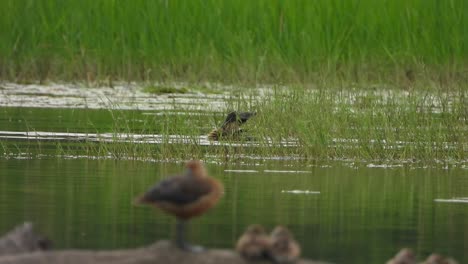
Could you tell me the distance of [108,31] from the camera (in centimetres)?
2125

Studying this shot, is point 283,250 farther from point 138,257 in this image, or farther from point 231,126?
point 231,126

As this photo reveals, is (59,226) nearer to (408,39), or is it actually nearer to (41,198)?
(41,198)

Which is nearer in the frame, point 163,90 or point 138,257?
point 138,257

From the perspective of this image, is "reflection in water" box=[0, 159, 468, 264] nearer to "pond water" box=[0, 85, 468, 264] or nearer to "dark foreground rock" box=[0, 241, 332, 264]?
"pond water" box=[0, 85, 468, 264]

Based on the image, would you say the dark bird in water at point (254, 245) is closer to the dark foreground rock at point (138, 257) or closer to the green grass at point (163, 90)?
the dark foreground rock at point (138, 257)

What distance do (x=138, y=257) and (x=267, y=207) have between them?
3188mm

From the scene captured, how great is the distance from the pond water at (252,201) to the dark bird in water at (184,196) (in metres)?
1.18

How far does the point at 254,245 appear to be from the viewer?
6.24m

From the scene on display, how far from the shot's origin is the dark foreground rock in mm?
6281

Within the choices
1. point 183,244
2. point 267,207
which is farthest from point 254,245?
point 267,207

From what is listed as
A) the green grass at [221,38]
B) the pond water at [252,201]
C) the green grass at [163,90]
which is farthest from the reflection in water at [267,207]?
the green grass at [221,38]

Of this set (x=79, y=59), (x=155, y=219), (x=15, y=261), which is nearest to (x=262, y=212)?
(x=155, y=219)

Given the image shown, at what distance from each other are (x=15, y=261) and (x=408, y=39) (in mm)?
14182

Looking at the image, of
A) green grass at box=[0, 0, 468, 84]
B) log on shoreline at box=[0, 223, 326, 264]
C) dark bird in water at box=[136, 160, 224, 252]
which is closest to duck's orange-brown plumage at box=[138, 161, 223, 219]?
dark bird in water at box=[136, 160, 224, 252]
